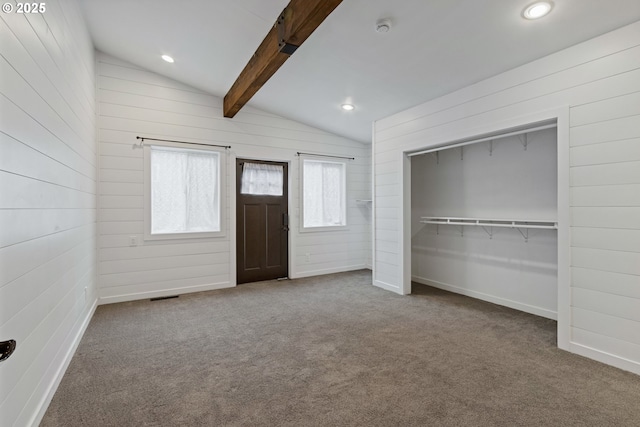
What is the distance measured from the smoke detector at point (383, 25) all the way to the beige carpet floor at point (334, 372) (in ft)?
9.35

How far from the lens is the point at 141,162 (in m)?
4.32

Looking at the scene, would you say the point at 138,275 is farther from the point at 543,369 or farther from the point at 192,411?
the point at 543,369

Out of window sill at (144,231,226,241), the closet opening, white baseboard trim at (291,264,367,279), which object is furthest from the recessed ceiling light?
white baseboard trim at (291,264,367,279)

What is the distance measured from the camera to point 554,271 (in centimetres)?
348

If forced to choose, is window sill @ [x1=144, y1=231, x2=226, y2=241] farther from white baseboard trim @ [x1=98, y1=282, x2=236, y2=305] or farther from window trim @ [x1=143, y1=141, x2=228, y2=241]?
white baseboard trim @ [x1=98, y1=282, x2=236, y2=305]

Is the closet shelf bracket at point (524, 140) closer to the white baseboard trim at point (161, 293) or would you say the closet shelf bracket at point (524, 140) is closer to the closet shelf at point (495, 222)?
the closet shelf at point (495, 222)

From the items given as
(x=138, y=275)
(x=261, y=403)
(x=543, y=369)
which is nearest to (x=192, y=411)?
(x=261, y=403)

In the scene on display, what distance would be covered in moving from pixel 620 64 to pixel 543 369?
8.09ft

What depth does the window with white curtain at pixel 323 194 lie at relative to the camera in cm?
575

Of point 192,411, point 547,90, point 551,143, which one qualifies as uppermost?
point 547,90

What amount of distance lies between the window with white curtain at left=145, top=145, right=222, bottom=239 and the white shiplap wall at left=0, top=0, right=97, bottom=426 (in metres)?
1.25

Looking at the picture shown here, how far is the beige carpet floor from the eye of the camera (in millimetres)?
1912

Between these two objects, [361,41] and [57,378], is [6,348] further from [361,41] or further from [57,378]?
[361,41]

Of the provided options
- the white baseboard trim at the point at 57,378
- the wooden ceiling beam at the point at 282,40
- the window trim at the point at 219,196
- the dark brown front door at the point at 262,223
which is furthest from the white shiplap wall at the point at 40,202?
the dark brown front door at the point at 262,223
